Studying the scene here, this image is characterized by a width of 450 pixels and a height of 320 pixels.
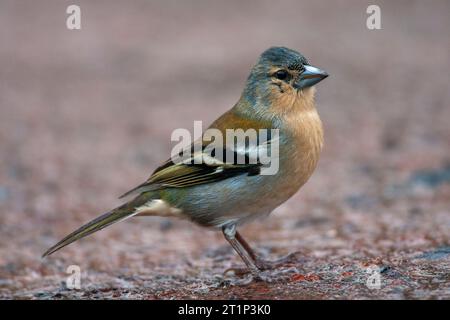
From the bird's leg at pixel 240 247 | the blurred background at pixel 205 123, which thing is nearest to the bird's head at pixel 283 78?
the bird's leg at pixel 240 247

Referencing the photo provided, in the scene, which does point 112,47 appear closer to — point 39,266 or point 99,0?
point 99,0

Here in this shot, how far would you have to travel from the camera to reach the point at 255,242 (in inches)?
269

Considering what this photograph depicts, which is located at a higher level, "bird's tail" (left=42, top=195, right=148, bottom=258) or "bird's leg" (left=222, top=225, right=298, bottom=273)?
"bird's tail" (left=42, top=195, right=148, bottom=258)

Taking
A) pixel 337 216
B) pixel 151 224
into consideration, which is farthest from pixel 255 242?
pixel 151 224

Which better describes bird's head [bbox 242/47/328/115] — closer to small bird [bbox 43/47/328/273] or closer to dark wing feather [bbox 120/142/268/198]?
small bird [bbox 43/47/328/273]

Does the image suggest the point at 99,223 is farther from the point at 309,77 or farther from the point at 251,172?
the point at 309,77

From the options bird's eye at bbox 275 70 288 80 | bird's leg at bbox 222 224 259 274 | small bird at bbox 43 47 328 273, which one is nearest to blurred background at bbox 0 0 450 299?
bird's leg at bbox 222 224 259 274

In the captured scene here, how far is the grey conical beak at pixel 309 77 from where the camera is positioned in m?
5.48

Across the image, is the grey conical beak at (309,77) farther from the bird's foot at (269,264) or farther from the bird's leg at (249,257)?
the bird's foot at (269,264)

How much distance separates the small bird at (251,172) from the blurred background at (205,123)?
0.50 metres

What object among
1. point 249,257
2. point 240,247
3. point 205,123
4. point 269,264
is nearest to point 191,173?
point 240,247

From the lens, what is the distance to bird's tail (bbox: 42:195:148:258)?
5.30m

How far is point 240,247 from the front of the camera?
212 inches

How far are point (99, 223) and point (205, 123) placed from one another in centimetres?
475
